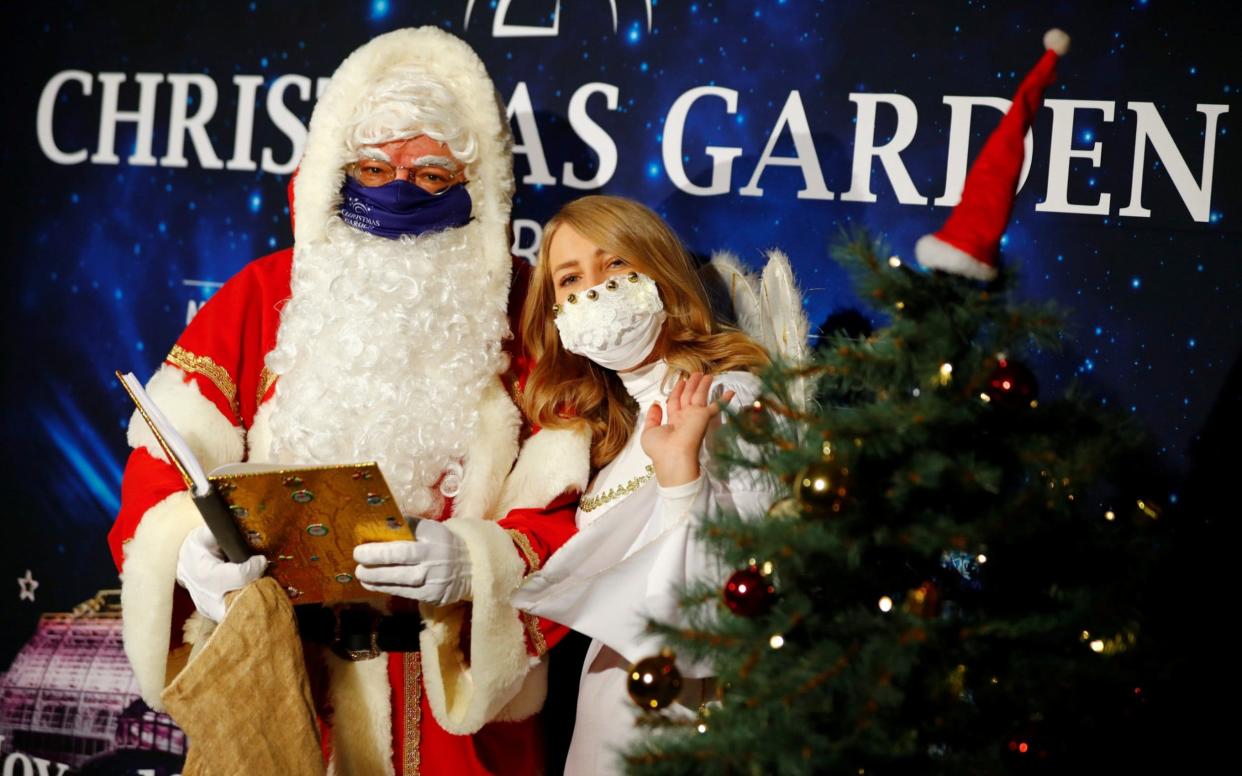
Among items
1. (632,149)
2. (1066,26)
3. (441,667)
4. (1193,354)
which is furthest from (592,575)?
(1066,26)

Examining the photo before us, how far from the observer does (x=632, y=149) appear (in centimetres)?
392

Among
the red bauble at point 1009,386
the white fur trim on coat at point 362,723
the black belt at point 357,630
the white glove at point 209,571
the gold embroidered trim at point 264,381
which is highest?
the red bauble at point 1009,386

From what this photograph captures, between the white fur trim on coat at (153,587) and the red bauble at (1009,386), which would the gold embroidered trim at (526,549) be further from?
the red bauble at (1009,386)

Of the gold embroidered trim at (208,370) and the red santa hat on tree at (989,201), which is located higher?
the red santa hat on tree at (989,201)

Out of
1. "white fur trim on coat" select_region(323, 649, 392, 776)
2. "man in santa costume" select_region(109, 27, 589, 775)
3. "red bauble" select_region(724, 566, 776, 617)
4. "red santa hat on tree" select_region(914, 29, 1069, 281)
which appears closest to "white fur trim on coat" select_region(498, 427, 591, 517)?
"man in santa costume" select_region(109, 27, 589, 775)

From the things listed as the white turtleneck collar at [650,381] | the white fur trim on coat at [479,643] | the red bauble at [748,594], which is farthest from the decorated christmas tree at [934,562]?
the white turtleneck collar at [650,381]

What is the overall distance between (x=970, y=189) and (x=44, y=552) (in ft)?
10.8

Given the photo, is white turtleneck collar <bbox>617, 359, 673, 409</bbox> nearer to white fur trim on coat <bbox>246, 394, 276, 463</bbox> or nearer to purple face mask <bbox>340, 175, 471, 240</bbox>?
purple face mask <bbox>340, 175, 471, 240</bbox>

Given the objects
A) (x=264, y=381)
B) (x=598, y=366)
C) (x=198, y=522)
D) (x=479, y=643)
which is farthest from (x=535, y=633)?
(x=264, y=381)

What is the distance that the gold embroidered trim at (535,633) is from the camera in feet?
10.1

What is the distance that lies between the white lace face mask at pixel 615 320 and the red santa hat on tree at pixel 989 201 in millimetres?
881

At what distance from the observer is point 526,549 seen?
3076mm

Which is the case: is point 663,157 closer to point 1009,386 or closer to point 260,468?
point 260,468

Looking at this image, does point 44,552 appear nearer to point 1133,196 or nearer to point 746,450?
point 746,450
